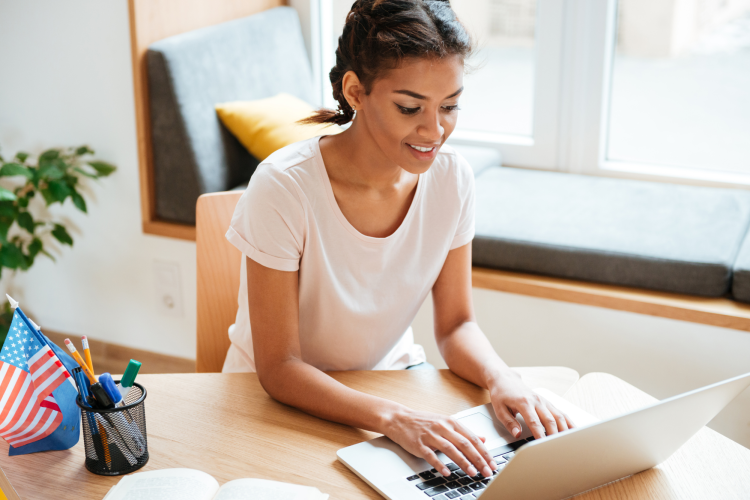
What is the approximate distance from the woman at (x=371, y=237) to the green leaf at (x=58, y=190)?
1091mm

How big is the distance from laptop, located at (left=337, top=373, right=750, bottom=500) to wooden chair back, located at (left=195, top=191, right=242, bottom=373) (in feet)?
1.82

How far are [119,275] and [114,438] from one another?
1.63m

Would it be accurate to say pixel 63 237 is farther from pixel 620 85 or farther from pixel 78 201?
pixel 620 85

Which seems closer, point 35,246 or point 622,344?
point 622,344

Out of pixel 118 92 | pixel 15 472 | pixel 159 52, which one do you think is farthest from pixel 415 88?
pixel 118 92

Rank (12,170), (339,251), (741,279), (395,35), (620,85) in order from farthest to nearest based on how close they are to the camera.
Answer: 1. (620,85)
2. (12,170)
3. (741,279)
4. (339,251)
5. (395,35)

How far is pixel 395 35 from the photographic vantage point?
105 cm

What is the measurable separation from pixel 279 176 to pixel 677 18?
1572mm

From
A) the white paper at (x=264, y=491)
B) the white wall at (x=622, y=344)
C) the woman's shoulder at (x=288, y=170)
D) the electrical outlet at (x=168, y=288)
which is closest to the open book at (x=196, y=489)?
the white paper at (x=264, y=491)

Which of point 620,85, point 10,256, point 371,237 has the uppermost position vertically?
point 620,85

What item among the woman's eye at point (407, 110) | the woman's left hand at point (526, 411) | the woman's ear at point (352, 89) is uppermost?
the woman's ear at point (352, 89)

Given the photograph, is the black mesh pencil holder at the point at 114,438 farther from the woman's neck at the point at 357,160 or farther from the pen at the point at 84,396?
the woman's neck at the point at 357,160

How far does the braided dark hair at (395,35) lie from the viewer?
104 cm

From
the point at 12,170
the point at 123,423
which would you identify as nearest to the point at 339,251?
the point at 123,423
